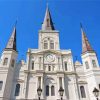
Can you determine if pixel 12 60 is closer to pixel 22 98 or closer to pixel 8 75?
pixel 8 75

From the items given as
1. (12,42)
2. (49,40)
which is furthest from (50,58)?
(12,42)

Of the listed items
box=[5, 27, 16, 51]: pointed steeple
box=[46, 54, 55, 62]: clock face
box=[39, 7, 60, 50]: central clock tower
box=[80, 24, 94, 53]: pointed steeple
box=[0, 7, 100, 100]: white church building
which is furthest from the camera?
box=[39, 7, 60, 50]: central clock tower

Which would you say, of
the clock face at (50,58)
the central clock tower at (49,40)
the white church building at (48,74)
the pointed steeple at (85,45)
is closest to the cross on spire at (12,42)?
the white church building at (48,74)

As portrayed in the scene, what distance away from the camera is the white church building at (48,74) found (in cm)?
2247

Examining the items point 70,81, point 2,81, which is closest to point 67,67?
point 70,81

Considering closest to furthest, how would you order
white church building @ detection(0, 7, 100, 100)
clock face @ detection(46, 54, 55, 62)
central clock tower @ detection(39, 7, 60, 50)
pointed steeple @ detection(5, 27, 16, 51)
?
white church building @ detection(0, 7, 100, 100) < clock face @ detection(46, 54, 55, 62) < pointed steeple @ detection(5, 27, 16, 51) < central clock tower @ detection(39, 7, 60, 50)

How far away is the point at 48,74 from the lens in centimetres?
2473

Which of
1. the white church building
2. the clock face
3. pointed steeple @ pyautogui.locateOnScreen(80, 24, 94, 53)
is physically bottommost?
the white church building

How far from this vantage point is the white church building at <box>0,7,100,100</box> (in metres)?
22.5

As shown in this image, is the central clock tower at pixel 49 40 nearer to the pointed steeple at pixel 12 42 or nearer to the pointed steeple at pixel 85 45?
the pointed steeple at pixel 85 45

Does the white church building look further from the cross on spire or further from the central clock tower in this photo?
the central clock tower

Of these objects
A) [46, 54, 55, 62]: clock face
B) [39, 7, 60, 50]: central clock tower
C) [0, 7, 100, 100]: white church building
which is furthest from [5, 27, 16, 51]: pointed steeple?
[46, 54, 55, 62]: clock face

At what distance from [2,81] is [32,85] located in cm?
490

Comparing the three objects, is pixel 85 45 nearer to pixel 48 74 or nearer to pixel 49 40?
pixel 49 40
